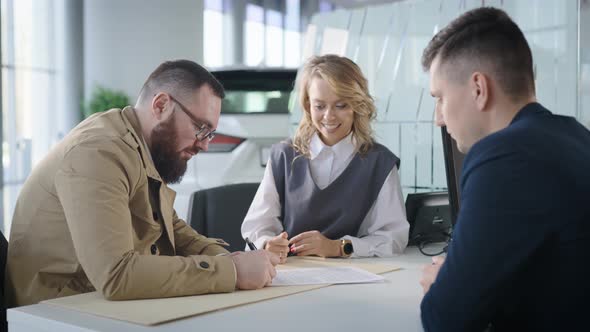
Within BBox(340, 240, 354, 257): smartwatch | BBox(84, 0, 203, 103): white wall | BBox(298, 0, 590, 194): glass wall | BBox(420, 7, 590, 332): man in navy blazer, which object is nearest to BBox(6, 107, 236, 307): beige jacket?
BBox(340, 240, 354, 257): smartwatch

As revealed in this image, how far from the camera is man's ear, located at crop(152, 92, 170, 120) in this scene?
2.07 m

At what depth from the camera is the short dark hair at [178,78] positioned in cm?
209

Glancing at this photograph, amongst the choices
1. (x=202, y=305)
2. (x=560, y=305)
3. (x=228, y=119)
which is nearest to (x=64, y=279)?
(x=202, y=305)

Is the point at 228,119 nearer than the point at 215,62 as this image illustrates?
Yes

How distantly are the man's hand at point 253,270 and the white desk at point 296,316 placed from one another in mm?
121

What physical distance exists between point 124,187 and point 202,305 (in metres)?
0.43

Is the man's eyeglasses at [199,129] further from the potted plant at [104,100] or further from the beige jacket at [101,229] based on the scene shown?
the potted plant at [104,100]

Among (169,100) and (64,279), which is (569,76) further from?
(64,279)

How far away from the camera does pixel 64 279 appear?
185 cm

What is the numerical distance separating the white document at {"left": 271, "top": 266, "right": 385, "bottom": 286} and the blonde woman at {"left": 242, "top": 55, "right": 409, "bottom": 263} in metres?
0.43

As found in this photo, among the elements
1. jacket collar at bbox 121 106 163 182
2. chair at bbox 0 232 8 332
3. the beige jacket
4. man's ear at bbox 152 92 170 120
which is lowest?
chair at bbox 0 232 8 332

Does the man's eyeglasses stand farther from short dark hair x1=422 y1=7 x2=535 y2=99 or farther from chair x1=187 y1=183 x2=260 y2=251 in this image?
short dark hair x1=422 y1=7 x2=535 y2=99

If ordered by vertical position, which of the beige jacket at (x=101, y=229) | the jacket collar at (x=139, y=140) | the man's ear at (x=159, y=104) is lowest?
the beige jacket at (x=101, y=229)

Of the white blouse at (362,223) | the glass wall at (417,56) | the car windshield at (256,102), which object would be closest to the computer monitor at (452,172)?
the white blouse at (362,223)
